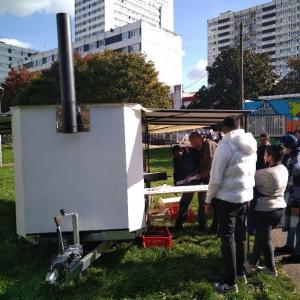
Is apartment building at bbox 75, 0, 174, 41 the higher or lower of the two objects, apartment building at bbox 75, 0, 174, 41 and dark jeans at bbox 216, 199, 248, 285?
the higher

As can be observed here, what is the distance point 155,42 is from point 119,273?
104403 mm

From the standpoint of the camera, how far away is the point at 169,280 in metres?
5.40

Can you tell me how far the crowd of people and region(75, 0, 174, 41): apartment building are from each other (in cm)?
14619

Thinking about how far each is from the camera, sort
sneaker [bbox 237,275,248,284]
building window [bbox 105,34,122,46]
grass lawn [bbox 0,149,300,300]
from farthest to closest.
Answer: building window [bbox 105,34,122,46], sneaker [bbox 237,275,248,284], grass lawn [bbox 0,149,300,300]

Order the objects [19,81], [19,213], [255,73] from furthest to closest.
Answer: [19,81] → [255,73] → [19,213]

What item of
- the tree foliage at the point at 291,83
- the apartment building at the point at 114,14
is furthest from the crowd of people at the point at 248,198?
the apartment building at the point at 114,14

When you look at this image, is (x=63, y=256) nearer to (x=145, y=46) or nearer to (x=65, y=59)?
(x=65, y=59)

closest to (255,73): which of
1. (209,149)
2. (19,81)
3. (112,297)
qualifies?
(19,81)

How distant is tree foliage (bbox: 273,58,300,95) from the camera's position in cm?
4700

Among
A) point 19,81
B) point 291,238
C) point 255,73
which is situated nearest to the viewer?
point 291,238

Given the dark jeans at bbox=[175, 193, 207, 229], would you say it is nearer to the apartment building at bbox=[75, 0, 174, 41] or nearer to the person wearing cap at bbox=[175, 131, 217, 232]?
the person wearing cap at bbox=[175, 131, 217, 232]

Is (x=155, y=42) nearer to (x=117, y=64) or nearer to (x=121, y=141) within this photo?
(x=117, y=64)

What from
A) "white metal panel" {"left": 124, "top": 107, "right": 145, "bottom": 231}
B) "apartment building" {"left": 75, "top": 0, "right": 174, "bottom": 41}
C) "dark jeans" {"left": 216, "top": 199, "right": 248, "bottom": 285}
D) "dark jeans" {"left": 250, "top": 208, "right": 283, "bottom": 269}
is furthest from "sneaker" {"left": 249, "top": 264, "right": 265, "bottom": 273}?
"apartment building" {"left": 75, "top": 0, "right": 174, "bottom": 41}

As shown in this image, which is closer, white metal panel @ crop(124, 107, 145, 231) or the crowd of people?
the crowd of people
